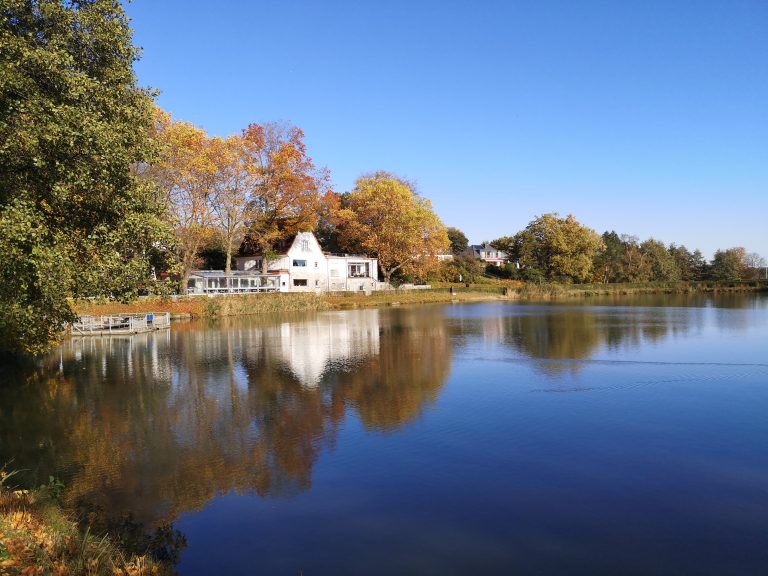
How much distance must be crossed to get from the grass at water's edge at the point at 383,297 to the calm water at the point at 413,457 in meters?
7.79

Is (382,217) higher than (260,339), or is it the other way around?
(382,217)

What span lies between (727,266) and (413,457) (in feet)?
336

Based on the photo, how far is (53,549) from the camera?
6.68 metres

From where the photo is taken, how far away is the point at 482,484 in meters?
10.5

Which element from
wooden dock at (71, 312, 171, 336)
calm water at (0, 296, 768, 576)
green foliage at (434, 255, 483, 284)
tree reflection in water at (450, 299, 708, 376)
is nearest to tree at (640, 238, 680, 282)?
green foliage at (434, 255, 483, 284)

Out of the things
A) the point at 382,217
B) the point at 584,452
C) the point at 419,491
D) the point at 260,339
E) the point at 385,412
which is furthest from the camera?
the point at 382,217

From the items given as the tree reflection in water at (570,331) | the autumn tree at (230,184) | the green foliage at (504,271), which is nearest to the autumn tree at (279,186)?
the autumn tree at (230,184)

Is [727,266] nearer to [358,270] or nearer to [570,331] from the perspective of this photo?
[358,270]

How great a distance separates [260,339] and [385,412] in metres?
17.7

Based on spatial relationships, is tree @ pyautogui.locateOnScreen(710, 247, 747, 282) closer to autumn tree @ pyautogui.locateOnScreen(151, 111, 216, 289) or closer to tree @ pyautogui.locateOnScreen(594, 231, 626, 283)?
tree @ pyautogui.locateOnScreen(594, 231, 626, 283)

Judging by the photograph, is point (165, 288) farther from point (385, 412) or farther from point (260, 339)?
point (260, 339)

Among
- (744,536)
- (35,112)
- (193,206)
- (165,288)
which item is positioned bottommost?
(744,536)

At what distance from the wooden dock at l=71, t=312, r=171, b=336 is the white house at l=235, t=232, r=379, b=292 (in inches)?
1048

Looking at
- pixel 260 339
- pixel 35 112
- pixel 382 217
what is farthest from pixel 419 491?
pixel 382 217
